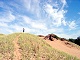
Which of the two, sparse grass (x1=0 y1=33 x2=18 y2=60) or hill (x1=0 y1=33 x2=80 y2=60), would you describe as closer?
sparse grass (x1=0 y1=33 x2=18 y2=60)

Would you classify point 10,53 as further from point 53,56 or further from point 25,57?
point 53,56

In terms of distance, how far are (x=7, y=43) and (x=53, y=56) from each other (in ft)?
22.8

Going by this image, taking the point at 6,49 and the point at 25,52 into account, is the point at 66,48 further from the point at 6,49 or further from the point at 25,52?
the point at 6,49

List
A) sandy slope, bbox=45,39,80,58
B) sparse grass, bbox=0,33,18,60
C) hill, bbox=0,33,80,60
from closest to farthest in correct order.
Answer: sparse grass, bbox=0,33,18,60, hill, bbox=0,33,80,60, sandy slope, bbox=45,39,80,58

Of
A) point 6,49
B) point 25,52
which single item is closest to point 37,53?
point 25,52

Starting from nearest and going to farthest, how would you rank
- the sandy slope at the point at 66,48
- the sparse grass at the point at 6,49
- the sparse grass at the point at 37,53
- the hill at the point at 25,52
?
1. the sparse grass at the point at 6,49
2. the hill at the point at 25,52
3. the sparse grass at the point at 37,53
4. the sandy slope at the point at 66,48

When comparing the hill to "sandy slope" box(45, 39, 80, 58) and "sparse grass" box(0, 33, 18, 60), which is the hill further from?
"sandy slope" box(45, 39, 80, 58)

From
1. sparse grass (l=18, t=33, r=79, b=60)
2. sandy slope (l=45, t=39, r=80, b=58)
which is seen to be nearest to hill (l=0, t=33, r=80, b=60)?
sparse grass (l=18, t=33, r=79, b=60)

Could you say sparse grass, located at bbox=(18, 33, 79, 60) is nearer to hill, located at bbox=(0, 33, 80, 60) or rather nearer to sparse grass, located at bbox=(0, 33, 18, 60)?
hill, located at bbox=(0, 33, 80, 60)

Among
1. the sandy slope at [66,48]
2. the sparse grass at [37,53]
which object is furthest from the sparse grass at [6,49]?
the sandy slope at [66,48]

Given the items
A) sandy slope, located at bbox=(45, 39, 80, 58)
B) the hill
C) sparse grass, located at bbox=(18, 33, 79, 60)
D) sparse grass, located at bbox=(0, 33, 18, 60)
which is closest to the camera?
sparse grass, located at bbox=(0, 33, 18, 60)

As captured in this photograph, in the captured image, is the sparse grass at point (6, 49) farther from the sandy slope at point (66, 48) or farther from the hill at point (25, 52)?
the sandy slope at point (66, 48)

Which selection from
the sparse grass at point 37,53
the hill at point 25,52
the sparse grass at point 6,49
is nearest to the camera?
the sparse grass at point 6,49

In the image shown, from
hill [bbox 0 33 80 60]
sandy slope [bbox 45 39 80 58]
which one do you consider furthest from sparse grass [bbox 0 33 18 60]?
sandy slope [bbox 45 39 80 58]
